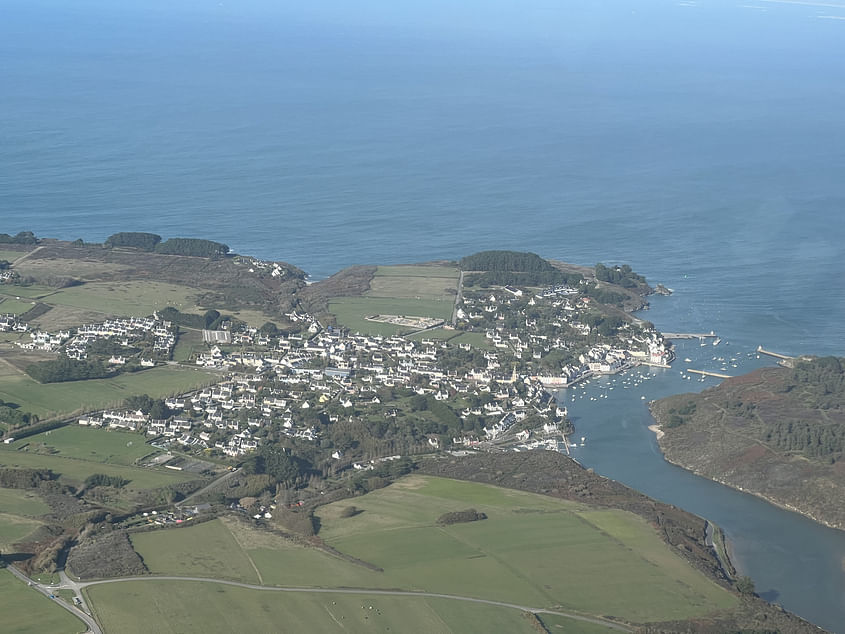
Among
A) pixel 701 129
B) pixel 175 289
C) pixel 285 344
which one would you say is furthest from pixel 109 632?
pixel 701 129

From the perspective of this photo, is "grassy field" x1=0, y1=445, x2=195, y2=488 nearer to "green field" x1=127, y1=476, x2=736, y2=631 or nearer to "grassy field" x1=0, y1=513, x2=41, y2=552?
"grassy field" x1=0, y1=513, x2=41, y2=552

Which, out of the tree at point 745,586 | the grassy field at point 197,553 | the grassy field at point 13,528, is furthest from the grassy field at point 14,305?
the tree at point 745,586

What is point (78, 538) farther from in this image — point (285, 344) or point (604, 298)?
point (604, 298)

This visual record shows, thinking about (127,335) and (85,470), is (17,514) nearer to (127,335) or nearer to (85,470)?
(85,470)

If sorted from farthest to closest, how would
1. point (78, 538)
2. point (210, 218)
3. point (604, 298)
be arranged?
point (210, 218) → point (604, 298) → point (78, 538)

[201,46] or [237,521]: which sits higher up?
[201,46]

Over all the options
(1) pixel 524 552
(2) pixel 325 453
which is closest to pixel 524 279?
(2) pixel 325 453

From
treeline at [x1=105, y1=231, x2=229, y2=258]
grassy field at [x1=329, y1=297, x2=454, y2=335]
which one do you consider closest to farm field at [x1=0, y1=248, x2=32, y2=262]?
treeline at [x1=105, y1=231, x2=229, y2=258]
